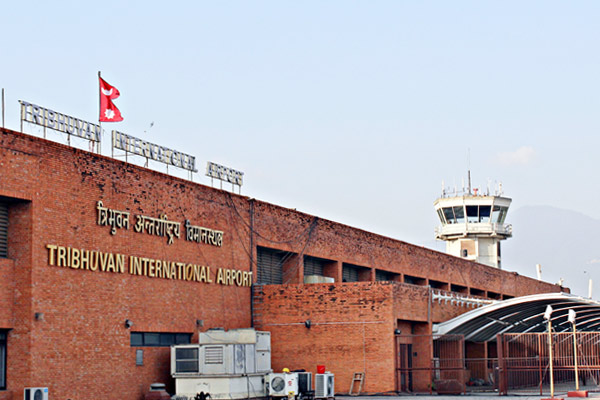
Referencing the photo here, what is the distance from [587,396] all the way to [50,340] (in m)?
22.6

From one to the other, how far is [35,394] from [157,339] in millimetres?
8315

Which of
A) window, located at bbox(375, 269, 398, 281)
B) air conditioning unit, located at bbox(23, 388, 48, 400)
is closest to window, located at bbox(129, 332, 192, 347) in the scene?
air conditioning unit, located at bbox(23, 388, 48, 400)


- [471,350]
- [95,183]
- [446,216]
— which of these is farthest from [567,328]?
[95,183]

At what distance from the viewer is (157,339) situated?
38.3 m

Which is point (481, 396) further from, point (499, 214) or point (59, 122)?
point (499, 214)

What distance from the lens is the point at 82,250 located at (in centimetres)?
3416

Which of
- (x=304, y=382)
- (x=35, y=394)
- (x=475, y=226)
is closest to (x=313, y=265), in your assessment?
(x=304, y=382)

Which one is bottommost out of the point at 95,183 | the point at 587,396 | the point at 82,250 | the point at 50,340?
the point at 587,396

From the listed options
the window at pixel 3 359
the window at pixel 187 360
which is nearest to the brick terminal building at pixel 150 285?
the window at pixel 3 359

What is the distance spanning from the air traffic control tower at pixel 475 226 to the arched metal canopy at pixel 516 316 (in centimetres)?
2877

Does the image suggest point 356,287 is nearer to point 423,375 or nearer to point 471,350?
point 423,375

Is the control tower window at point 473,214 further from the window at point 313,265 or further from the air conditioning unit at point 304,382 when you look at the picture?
the air conditioning unit at point 304,382

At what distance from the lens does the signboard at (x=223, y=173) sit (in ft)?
146

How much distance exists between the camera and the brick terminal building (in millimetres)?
31750
